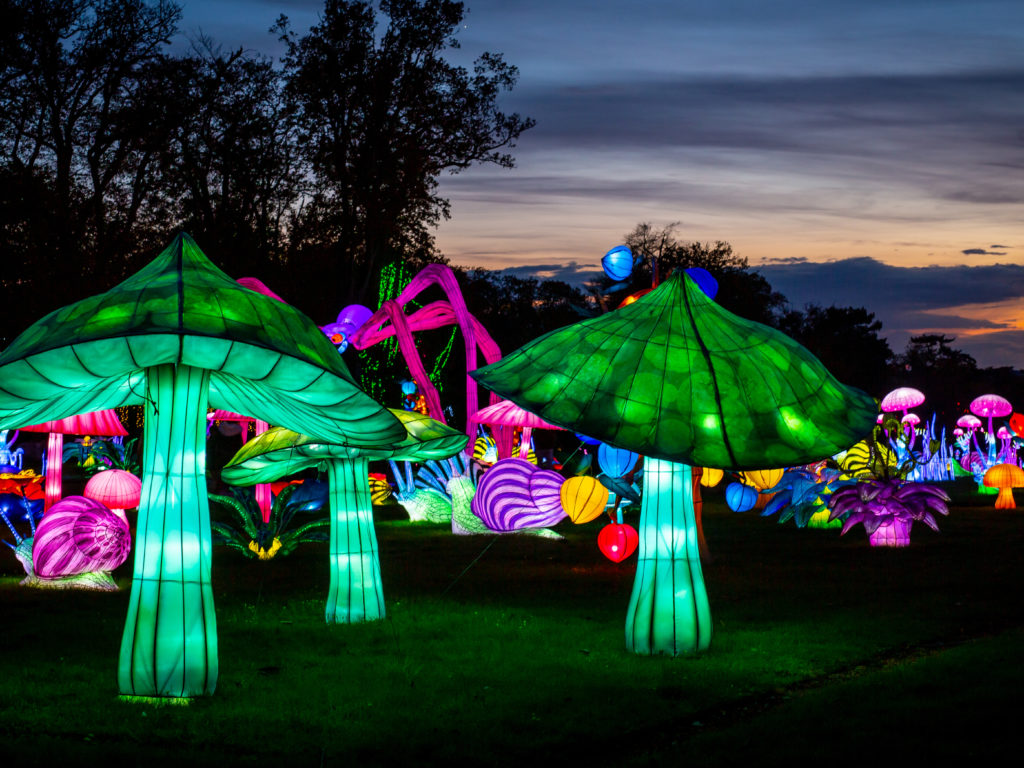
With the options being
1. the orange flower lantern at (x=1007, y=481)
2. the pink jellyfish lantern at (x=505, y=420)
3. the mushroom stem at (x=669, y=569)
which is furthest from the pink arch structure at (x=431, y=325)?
the mushroom stem at (x=669, y=569)

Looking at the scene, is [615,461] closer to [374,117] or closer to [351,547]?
[351,547]

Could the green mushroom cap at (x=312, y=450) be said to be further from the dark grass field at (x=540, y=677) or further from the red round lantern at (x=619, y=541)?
the red round lantern at (x=619, y=541)

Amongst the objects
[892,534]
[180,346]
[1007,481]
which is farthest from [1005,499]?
[180,346]

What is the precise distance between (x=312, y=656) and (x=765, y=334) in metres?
4.19

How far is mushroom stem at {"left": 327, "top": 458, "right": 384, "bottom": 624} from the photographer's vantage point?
32.6 ft

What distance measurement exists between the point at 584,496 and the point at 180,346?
8951 mm

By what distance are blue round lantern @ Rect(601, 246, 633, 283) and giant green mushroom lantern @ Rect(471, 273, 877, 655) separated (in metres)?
4.40

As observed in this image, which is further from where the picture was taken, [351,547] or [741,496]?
[741,496]

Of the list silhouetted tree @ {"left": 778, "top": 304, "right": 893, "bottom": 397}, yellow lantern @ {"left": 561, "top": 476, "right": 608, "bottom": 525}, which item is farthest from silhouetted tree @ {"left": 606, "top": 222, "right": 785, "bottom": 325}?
yellow lantern @ {"left": 561, "top": 476, "right": 608, "bottom": 525}

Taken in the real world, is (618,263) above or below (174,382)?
above

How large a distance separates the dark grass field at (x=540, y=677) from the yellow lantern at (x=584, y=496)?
1327 mm

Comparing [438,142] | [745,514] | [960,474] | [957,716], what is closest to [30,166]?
[438,142]

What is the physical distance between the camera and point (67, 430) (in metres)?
14.1

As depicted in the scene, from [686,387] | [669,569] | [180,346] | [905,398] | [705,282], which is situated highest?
[705,282]
